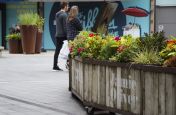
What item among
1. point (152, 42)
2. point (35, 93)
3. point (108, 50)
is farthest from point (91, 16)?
point (152, 42)

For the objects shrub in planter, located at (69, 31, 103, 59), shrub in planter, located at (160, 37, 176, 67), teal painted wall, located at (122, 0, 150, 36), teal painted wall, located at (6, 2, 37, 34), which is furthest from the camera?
teal painted wall, located at (6, 2, 37, 34)

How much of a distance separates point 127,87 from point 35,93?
Result: 4.31 m

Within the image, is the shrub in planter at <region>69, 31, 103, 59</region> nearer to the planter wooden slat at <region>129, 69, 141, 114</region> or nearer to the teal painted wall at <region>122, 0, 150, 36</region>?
the planter wooden slat at <region>129, 69, 141, 114</region>

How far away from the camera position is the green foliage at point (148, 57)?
7.87 m

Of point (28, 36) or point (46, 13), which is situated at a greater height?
point (46, 13)

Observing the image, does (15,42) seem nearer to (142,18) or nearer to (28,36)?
(28,36)

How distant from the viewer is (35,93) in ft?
40.0

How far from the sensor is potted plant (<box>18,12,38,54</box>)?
26484 millimetres

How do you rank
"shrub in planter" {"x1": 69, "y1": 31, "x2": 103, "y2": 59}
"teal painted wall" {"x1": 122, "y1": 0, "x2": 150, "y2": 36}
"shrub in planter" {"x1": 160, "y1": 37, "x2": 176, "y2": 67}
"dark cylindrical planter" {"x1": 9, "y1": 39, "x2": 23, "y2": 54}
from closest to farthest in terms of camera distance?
"shrub in planter" {"x1": 160, "y1": 37, "x2": 176, "y2": 67} → "shrub in planter" {"x1": 69, "y1": 31, "x2": 103, "y2": 59} → "dark cylindrical planter" {"x1": 9, "y1": 39, "x2": 23, "y2": 54} → "teal painted wall" {"x1": 122, "y1": 0, "x2": 150, "y2": 36}

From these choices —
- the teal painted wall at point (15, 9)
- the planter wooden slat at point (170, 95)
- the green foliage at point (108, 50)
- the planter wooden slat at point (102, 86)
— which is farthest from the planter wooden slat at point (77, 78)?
the teal painted wall at point (15, 9)

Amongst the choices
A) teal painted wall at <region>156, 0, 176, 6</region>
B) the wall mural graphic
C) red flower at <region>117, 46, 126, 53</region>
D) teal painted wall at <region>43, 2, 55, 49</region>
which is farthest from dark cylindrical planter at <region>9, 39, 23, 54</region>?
red flower at <region>117, 46, 126, 53</region>

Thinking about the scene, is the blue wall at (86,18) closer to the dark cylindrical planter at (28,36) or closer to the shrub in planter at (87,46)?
the dark cylindrical planter at (28,36)

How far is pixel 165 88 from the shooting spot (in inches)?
287

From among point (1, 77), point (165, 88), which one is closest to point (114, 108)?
point (165, 88)
